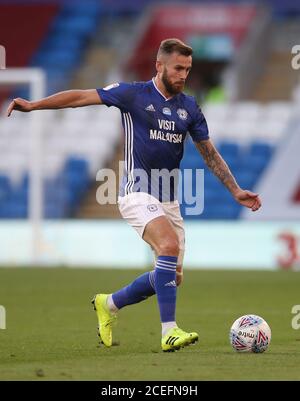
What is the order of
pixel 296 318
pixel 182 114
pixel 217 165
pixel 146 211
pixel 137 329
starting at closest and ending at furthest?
pixel 146 211
pixel 182 114
pixel 217 165
pixel 137 329
pixel 296 318

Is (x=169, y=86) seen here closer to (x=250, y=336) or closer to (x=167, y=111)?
(x=167, y=111)

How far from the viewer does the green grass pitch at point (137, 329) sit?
786cm

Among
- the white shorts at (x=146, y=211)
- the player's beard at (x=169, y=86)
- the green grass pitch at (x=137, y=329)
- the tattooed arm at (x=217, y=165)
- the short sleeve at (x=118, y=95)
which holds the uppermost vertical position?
the player's beard at (x=169, y=86)

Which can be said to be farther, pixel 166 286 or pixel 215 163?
pixel 215 163

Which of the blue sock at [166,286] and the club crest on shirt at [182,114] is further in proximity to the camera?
the club crest on shirt at [182,114]

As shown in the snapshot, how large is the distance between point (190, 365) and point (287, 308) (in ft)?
18.9

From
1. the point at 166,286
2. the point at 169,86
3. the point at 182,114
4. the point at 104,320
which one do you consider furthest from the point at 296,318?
the point at 169,86

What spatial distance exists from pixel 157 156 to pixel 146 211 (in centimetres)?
47

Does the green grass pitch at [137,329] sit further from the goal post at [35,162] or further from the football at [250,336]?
the goal post at [35,162]

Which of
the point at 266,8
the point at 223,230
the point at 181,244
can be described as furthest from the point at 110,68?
the point at 181,244

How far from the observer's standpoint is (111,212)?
26875 millimetres

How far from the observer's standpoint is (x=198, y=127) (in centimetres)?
965

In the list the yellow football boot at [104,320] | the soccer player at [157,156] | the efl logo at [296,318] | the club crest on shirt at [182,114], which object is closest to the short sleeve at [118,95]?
Answer: the soccer player at [157,156]

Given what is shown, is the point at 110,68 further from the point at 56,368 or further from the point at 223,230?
the point at 56,368
